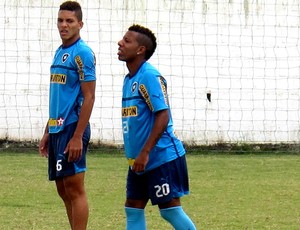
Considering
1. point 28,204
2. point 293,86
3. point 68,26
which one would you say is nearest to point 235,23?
point 293,86

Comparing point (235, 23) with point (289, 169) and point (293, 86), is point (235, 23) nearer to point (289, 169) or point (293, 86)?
point (293, 86)

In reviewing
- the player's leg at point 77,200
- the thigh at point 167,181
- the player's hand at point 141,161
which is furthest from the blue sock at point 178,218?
the player's leg at point 77,200

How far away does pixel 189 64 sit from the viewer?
16.5 m

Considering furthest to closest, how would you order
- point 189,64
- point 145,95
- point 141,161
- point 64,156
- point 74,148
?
point 189,64 < point 64,156 < point 74,148 < point 145,95 < point 141,161

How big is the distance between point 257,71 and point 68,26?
956 centimetres

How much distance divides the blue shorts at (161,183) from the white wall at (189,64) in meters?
9.50

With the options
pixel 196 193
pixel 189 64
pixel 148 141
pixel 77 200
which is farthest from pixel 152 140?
pixel 189 64

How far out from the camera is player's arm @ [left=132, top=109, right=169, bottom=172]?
648cm

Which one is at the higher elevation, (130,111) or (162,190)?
(130,111)

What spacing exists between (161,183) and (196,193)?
176 inches

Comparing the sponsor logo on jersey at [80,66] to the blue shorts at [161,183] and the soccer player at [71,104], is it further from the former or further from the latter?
the blue shorts at [161,183]

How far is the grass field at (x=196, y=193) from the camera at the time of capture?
893cm

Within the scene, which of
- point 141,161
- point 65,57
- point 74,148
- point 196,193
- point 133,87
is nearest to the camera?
point 141,161

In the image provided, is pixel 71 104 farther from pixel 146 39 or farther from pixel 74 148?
pixel 146 39
